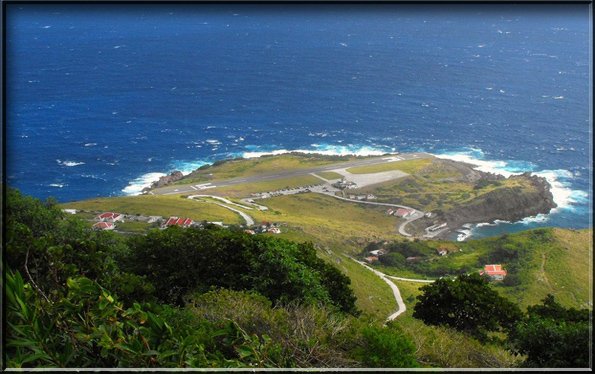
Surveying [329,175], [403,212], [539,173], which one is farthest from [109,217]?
[539,173]

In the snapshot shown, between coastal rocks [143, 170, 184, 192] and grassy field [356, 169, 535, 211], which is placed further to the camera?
coastal rocks [143, 170, 184, 192]

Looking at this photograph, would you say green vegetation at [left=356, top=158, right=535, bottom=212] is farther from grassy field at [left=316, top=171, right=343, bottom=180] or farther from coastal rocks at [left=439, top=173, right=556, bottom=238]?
grassy field at [left=316, top=171, right=343, bottom=180]

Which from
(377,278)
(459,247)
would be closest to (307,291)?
(377,278)

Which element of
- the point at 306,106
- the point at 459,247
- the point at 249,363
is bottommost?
the point at 459,247

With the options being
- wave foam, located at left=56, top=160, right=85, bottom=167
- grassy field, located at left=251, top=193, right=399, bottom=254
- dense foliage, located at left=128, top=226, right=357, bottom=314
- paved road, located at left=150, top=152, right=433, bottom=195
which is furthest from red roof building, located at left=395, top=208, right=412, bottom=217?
dense foliage, located at left=128, top=226, right=357, bottom=314

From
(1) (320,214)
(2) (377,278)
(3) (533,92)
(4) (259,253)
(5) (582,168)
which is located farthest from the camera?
(3) (533,92)

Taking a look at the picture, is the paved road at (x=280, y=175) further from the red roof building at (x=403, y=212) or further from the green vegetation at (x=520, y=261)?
the green vegetation at (x=520, y=261)

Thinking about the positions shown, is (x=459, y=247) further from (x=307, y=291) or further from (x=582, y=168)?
(x=307, y=291)
